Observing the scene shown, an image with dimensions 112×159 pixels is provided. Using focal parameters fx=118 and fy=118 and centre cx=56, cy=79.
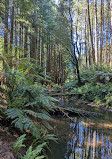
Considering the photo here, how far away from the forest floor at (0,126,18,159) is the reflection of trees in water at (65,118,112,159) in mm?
965

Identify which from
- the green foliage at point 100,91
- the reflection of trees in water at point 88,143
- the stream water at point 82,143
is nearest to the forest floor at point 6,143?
the stream water at point 82,143

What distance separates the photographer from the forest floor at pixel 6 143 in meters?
1.31

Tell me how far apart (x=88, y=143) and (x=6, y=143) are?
1670 millimetres

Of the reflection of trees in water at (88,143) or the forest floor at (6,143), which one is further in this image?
the reflection of trees in water at (88,143)

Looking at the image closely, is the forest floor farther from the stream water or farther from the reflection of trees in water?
the reflection of trees in water

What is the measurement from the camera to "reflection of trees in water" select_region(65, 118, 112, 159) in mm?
2039

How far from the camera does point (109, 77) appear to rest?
8.13 metres

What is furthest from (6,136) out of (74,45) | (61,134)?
(74,45)

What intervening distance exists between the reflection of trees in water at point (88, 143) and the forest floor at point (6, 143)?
965mm

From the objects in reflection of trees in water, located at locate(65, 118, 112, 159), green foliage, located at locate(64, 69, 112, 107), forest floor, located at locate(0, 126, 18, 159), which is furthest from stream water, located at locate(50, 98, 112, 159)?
green foliage, located at locate(64, 69, 112, 107)

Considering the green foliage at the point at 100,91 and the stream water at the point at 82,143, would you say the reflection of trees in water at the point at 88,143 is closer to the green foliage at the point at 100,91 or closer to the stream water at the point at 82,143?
the stream water at the point at 82,143

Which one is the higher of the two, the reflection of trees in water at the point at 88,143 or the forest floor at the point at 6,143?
the forest floor at the point at 6,143

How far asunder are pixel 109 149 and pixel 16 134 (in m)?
1.75

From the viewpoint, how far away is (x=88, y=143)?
7.98ft
